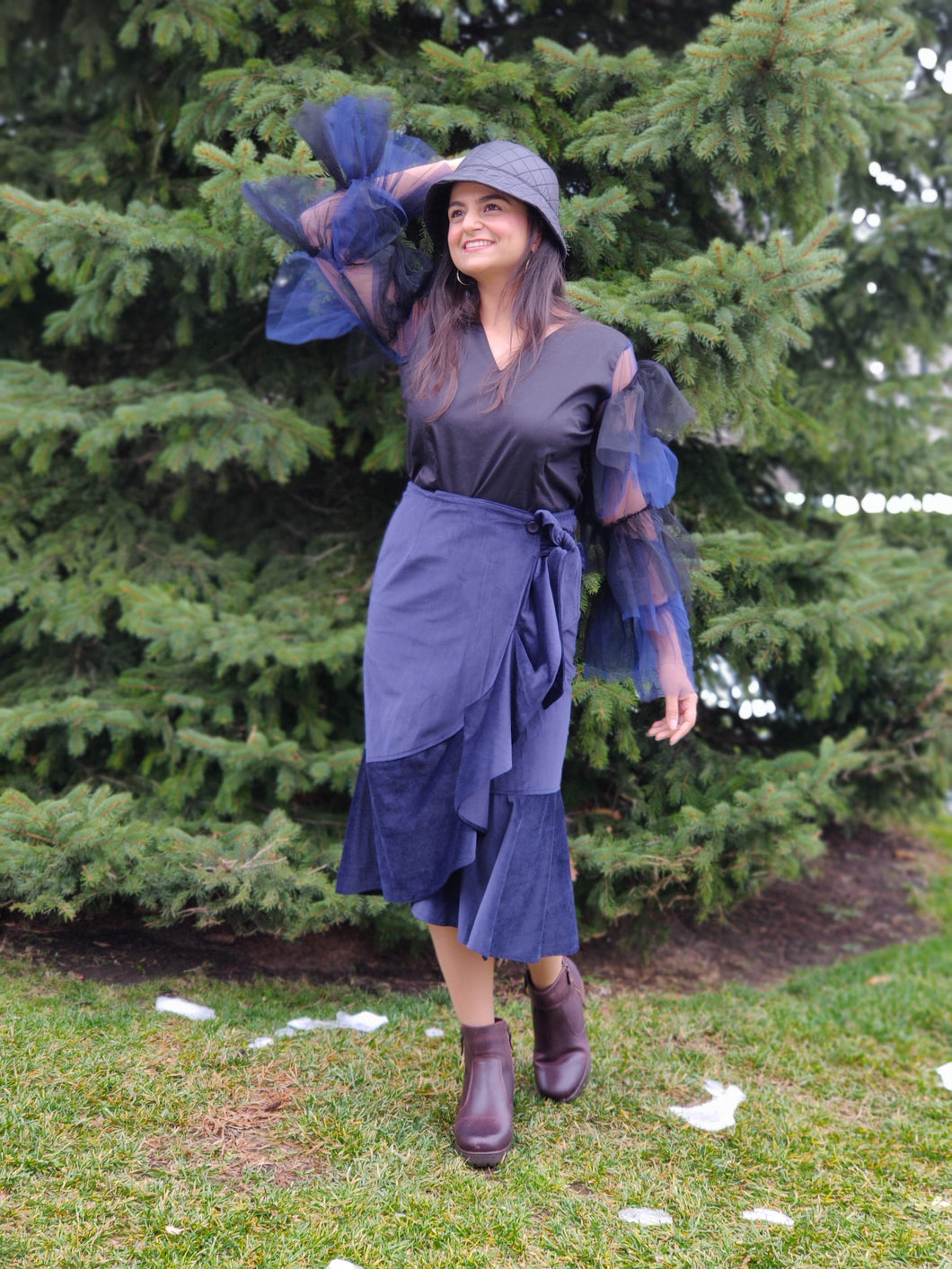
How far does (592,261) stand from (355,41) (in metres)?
1.19

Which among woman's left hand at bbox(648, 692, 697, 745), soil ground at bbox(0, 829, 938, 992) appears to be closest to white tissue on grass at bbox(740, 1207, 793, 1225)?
woman's left hand at bbox(648, 692, 697, 745)

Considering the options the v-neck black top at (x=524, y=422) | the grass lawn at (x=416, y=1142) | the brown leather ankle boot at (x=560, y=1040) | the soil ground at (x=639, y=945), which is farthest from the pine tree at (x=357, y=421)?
the brown leather ankle boot at (x=560, y=1040)

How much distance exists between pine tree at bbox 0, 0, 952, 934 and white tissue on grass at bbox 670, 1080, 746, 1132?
698 millimetres

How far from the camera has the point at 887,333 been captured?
165 inches

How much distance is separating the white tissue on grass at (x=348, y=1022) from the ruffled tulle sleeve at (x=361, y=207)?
6.13 ft

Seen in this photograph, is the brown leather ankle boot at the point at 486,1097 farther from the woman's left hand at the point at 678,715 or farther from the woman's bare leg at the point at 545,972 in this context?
the woman's left hand at the point at 678,715

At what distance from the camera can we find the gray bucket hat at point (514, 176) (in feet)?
7.16

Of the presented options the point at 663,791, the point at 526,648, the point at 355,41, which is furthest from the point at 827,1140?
the point at 355,41

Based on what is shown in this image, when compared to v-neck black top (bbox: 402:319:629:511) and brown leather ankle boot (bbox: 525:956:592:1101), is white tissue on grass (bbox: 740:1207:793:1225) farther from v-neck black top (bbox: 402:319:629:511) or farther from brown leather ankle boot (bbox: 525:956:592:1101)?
v-neck black top (bbox: 402:319:629:511)

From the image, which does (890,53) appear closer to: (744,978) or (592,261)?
(592,261)

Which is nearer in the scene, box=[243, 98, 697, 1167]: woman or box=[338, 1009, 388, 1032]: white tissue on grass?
box=[243, 98, 697, 1167]: woman

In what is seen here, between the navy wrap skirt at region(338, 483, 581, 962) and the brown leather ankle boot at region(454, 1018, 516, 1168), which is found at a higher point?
the navy wrap skirt at region(338, 483, 581, 962)

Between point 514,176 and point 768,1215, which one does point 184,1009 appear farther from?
point 514,176

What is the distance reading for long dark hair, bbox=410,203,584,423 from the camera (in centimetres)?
226
